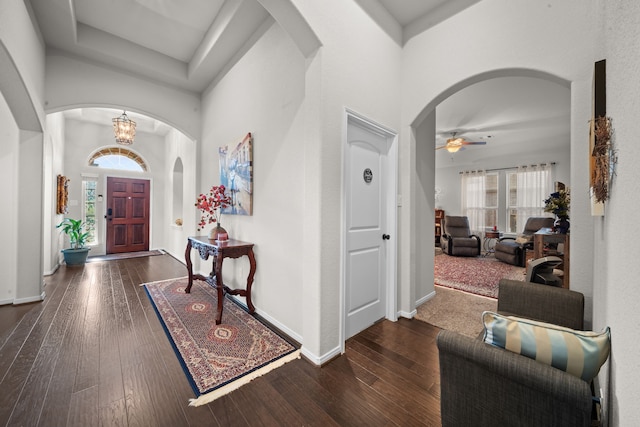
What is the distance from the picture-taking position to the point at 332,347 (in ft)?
6.95

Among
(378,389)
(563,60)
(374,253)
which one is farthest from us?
(374,253)

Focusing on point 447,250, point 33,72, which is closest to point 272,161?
point 33,72

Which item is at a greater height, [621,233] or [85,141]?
[85,141]

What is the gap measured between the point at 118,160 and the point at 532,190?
1100cm

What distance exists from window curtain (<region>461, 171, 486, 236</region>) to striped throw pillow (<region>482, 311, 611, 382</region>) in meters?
7.65

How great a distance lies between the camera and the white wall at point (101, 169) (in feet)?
19.7

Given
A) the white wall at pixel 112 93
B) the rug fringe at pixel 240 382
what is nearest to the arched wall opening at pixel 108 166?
the white wall at pixel 112 93

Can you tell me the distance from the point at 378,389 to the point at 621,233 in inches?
62.1

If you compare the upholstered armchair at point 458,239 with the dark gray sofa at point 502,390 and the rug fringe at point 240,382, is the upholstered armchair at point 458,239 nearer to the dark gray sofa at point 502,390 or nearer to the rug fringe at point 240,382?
the rug fringe at point 240,382

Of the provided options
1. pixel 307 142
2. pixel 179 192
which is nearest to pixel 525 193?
pixel 307 142

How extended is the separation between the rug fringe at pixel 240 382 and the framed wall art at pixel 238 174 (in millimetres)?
1697

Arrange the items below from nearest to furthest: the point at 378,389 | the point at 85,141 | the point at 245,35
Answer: the point at 378,389 → the point at 245,35 → the point at 85,141

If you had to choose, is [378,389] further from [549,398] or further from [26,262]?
[26,262]

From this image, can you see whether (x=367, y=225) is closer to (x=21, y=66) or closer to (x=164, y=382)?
(x=164, y=382)
